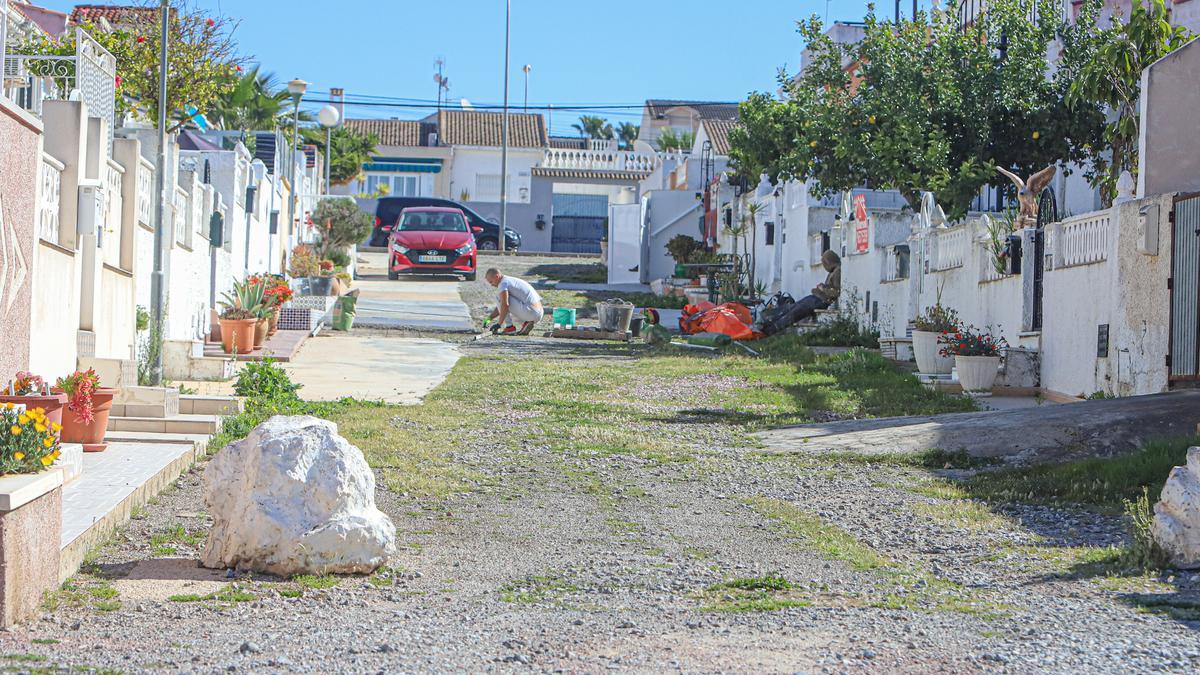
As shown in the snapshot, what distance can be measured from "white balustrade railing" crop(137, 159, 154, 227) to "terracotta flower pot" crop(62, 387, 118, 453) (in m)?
4.70

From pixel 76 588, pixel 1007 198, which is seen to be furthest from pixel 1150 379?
pixel 1007 198

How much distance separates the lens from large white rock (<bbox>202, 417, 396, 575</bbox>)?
21.4 ft

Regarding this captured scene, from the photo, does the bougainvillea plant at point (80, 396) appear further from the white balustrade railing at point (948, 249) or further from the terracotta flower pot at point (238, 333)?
the white balustrade railing at point (948, 249)

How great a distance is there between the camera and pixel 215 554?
673cm

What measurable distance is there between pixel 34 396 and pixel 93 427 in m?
1.20

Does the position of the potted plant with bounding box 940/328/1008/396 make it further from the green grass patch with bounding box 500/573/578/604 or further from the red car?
the red car

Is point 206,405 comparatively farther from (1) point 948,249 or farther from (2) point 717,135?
(2) point 717,135

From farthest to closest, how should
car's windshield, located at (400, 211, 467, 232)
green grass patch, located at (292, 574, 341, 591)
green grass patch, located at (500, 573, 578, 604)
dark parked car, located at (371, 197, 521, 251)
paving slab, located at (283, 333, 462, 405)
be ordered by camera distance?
dark parked car, located at (371, 197, 521, 251), car's windshield, located at (400, 211, 467, 232), paving slab, located at (283, 333, 462, 405), green grass patch, located at (292, 574, 341, 591), green grass patch, located at (500, 573, 578, 604)

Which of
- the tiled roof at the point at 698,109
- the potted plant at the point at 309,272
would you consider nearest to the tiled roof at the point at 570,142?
the tiled roof at the point at 698,109

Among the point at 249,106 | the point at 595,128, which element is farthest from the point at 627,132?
the point at 249,106

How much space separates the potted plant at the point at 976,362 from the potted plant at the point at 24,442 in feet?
37.9

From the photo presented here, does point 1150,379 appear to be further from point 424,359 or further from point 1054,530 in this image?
point 424,359

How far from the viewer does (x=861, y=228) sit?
24.9 metres

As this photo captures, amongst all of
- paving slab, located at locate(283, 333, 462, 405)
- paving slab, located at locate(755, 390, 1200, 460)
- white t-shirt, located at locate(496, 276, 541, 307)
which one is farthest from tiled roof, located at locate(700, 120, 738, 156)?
paving slab, located at locate(755, 390, 1200, 460)
